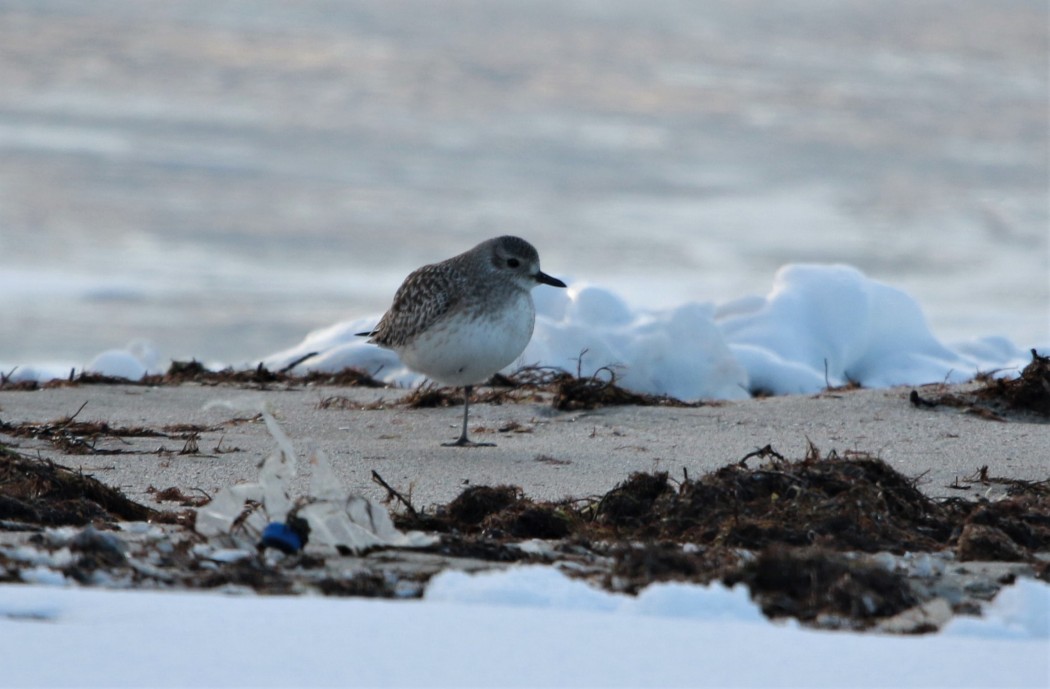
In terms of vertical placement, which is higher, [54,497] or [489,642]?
[54,497]

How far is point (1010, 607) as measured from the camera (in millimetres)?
3068

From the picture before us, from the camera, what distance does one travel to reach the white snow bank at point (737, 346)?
25.7 ft

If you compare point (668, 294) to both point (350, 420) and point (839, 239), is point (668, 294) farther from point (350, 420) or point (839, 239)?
point (350, 420)

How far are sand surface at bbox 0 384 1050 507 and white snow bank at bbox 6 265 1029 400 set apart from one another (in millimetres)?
1114

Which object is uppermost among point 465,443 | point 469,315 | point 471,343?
point 469,315

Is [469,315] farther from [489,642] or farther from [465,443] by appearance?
[489,642]

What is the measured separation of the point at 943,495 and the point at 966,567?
1090mm

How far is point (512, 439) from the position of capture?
6.01 meters

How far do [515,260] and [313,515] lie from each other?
3.26 metres

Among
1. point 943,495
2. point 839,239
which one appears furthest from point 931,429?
point 839,239

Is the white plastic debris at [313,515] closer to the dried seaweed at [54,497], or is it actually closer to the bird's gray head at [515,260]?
the dried seaweed at [54,497]

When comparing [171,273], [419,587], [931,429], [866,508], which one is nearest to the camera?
[419,587]

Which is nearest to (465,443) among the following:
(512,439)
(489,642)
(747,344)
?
(512,439)

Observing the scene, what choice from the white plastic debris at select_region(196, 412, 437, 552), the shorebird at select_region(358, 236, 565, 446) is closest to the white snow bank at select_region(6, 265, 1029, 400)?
the shorebird at select_region(358, 236, 565, 446)
